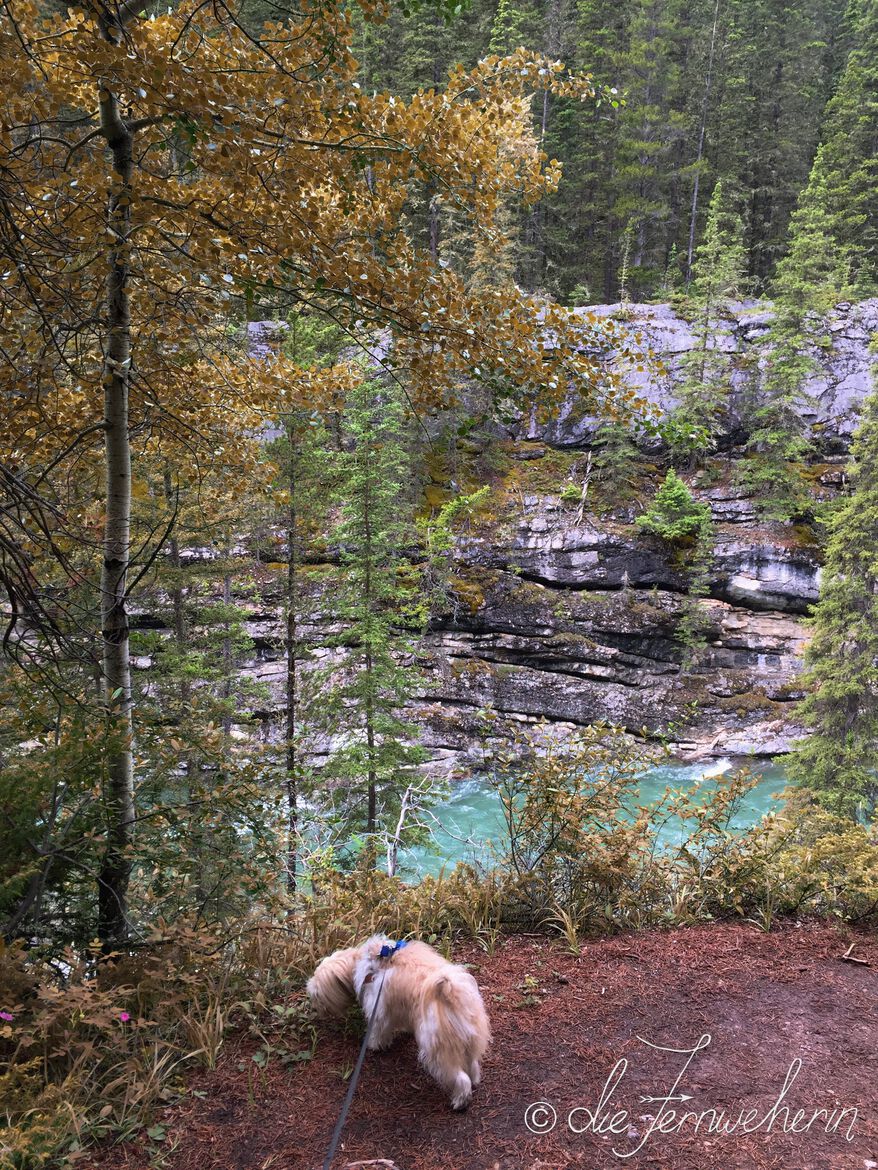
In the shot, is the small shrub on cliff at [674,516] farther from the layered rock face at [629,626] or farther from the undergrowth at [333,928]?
the undergrowth at [333,928]

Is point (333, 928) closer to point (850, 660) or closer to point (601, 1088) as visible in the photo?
point (601, 1088)

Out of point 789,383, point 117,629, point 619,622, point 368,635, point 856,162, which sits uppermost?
point 856,162

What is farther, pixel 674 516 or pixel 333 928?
pixel 674 516

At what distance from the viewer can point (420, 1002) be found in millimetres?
2766

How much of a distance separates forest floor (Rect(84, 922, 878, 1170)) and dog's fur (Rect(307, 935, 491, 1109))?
0.14 m

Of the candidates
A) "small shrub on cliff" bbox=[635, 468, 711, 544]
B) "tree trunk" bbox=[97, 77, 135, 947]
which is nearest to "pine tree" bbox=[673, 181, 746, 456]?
"small shrub on cliff" bbox=[635, 468, 711, 544]

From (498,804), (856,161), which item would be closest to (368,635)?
(498,804)

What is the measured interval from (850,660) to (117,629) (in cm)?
1183

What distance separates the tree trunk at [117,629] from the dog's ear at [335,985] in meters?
1.07

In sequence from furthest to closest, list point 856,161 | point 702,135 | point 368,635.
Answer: point 702,135 → point 856,161 → point 368,635

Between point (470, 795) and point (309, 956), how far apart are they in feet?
37.4

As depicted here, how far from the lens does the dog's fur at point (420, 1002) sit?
2650 millimetres

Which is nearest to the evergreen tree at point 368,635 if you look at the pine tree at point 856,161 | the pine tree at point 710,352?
the pine tree at point 710,352

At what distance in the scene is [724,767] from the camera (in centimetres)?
1545
